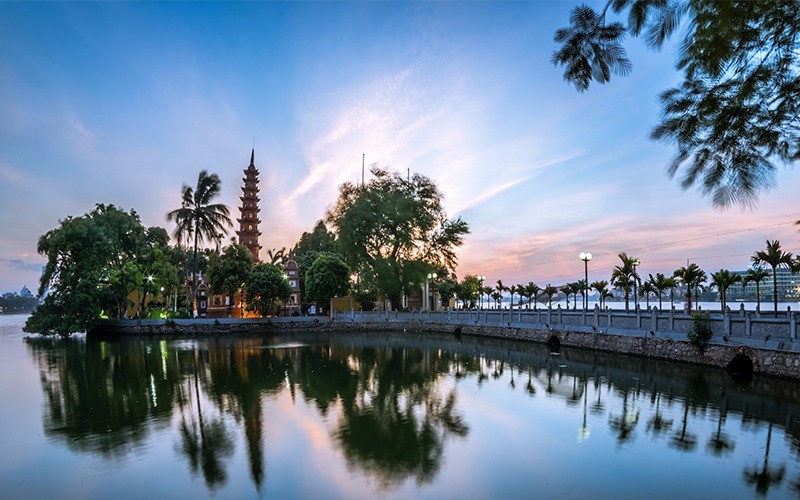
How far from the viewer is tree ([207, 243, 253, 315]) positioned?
125ft

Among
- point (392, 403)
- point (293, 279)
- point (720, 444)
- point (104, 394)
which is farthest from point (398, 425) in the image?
point (293, 279)

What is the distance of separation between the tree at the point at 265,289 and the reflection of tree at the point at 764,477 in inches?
1407

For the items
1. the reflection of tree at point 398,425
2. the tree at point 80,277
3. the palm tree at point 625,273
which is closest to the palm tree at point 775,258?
the palm tree at point 625,273

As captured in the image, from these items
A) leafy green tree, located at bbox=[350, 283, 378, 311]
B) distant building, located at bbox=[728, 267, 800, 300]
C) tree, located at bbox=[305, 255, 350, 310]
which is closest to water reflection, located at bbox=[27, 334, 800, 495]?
tree, located at bbox=[305, 255, 350, 310]

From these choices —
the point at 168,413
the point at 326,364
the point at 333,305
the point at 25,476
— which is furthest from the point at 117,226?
the point at 25,476

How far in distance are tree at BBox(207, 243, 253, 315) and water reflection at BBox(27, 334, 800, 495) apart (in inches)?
632

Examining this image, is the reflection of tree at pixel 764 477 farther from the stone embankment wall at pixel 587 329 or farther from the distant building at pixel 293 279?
the distant building at pixel 293 279

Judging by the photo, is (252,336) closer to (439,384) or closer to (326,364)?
(326,364)

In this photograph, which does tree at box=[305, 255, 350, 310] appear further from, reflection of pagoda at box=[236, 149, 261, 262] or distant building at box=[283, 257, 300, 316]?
reflection of pagoda at box=[236, 149, 261, 262]

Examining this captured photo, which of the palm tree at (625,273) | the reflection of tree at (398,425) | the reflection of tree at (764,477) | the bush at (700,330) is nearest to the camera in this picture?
the reflection of tree at (764,477)

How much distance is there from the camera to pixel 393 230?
→ 37812 mm

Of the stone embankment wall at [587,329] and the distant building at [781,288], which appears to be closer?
the stone embankment wall at [587,329]

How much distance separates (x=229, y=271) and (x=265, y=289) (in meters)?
3.47

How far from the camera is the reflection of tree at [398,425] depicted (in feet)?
24.0
